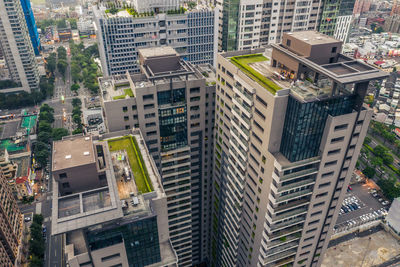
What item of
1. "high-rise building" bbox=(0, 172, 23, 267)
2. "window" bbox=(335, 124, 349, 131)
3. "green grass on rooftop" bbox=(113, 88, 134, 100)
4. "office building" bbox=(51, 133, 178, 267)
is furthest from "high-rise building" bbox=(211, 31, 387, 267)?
"high-rise building" bbox=(0, 172, 23, 267)

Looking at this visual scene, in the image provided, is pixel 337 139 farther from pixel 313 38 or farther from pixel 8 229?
pixel 8 229

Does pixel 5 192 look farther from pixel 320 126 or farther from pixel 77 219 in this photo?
pixel 320 126

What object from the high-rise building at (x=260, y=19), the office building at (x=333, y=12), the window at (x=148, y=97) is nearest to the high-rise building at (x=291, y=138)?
the window at (x=148, y=97)

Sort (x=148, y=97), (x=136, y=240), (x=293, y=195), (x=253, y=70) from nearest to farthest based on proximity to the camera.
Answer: (x=136, y=240), (x=293, y=195), (x=253, y=70), (x=148, y=97)

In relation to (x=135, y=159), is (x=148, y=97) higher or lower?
higher

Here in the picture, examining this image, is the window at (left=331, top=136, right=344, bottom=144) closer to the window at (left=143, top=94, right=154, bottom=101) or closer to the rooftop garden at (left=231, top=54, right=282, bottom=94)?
the rooftop garden at (left=231, top=54, right=282, bottom=94)

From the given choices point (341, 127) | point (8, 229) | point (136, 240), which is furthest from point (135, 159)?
point (8, 229)
